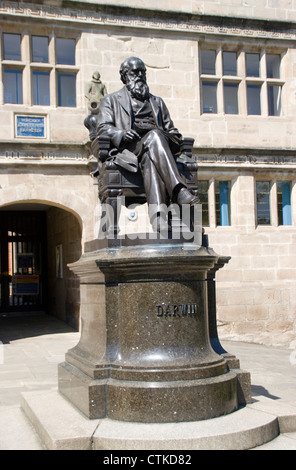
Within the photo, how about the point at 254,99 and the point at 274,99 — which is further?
the point at 274,99

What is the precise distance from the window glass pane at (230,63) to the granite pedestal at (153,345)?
7.75 metres

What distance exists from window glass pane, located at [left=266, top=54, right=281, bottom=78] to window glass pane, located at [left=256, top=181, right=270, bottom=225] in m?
2.29

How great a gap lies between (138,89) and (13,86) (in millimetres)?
5602

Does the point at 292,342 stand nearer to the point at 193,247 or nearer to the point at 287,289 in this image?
the point at 287,289

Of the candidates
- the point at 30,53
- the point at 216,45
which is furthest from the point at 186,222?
the point at 216,45

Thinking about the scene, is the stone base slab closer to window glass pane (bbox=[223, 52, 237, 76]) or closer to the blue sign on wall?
the blue sign on wall

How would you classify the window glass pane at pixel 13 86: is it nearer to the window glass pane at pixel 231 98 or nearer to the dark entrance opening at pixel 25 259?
the window glass pane at pixel 231 98

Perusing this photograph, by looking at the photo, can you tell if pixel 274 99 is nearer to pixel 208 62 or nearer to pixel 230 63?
pixel 230 63

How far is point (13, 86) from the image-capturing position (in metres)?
9.82

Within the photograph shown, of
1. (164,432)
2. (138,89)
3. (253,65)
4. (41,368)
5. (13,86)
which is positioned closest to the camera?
(164,432)

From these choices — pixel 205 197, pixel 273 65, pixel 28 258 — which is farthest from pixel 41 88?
pixel 28 258

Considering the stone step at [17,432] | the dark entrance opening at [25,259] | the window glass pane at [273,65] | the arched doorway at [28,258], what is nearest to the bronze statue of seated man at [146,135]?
the stone step at [17,432]

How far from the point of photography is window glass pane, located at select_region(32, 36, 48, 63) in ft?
32.6
